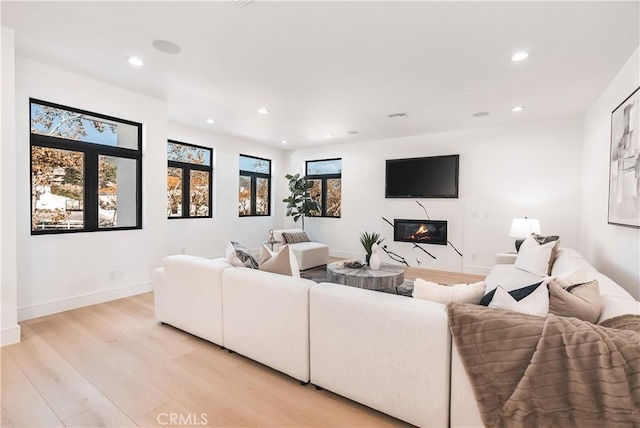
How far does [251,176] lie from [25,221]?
14.5 feet

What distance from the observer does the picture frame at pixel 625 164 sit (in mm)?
2516

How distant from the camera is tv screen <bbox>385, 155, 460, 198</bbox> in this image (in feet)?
18.8

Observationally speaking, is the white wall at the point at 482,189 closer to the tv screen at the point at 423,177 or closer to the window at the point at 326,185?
the tv screen at the point at 423,177

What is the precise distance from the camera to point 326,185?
295 inches

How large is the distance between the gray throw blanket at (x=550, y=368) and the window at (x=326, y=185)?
588 centimetres

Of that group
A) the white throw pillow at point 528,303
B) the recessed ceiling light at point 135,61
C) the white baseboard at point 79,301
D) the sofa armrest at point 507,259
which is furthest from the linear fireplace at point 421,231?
the recessed ceiling light at point 135,61

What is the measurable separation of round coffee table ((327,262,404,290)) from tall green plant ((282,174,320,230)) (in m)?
3.37

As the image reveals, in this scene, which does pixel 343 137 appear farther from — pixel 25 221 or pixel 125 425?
pixel 125 425

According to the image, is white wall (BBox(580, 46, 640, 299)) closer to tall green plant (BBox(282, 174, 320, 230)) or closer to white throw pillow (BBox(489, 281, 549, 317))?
white throw pillow (BBox(489, 281, 549, 317))

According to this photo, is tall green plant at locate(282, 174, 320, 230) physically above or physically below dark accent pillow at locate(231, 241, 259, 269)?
above

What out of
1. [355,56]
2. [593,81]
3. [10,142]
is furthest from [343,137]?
[10,142]

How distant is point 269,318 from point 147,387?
904 mm

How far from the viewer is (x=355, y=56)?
Answer: 2.89 metres

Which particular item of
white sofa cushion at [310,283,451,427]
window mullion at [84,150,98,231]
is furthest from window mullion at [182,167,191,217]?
white sofa cushion at [310,283,451,427]
